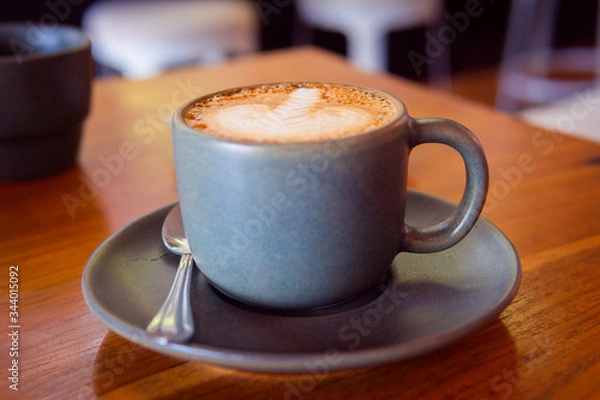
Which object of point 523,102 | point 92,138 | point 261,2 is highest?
point 92,138

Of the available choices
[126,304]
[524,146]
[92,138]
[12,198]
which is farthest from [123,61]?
[126,304]

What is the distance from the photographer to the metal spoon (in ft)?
1.18

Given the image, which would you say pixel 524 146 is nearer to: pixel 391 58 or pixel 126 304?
pixel 126 304

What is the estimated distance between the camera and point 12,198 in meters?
0.66

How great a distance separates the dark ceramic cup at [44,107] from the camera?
2.10 feet

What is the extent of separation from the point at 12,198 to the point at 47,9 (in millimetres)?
1809

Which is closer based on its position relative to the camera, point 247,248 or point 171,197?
point 247,248

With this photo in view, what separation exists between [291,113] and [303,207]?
0.29ft

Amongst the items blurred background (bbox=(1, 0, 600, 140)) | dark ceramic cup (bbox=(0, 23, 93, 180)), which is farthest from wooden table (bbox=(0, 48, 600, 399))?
blurred background (bbox=(1, 0, 600, 140))

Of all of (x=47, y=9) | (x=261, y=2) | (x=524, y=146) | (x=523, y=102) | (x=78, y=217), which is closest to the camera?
(x=78, y=217)

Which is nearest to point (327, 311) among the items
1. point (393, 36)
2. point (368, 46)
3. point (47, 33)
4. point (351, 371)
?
point (351, 371)

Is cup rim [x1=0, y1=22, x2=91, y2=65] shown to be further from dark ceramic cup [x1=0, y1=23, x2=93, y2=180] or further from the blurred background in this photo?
the blurred background

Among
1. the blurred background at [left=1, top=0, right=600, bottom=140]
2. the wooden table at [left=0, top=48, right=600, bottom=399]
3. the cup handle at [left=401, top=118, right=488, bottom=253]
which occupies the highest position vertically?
the cup handle at [left=401, top=118, right=488, bottom=253]

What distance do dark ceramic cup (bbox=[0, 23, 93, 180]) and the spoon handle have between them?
12.5 inches
